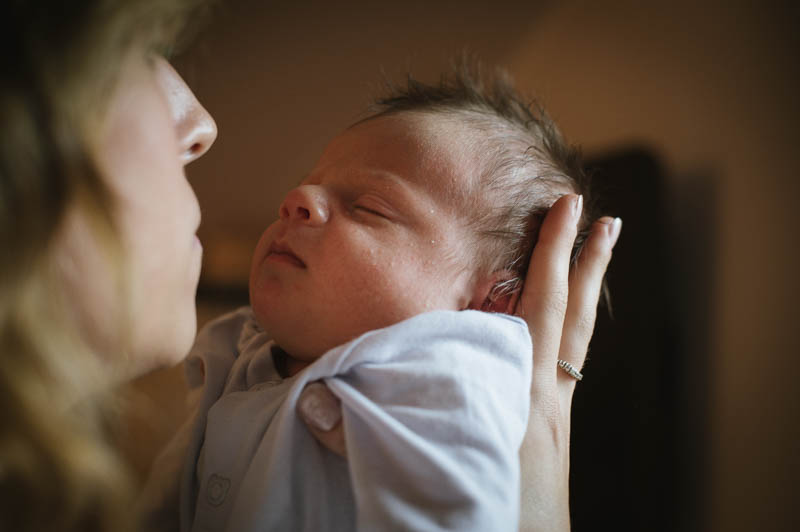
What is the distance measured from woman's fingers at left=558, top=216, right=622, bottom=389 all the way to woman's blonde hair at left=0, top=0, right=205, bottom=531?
0.73m

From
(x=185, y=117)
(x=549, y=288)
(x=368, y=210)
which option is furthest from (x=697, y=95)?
(x=185, y=117)

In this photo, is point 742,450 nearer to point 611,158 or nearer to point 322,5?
point 611,158

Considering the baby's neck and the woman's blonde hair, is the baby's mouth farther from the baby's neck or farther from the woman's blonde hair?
the woman's blonde hair

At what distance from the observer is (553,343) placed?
0.87 m

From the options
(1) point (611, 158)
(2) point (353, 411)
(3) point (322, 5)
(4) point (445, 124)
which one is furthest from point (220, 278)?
(2) point (353, 411)

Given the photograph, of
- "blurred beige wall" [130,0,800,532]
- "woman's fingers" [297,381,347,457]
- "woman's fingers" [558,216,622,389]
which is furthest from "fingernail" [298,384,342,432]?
"blurred beige wall" [130,0,800,532]

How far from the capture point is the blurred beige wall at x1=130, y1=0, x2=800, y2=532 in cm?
131

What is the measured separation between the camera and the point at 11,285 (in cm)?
42

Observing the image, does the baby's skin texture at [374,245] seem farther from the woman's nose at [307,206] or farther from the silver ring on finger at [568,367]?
the silver ring on finger at [568,367]

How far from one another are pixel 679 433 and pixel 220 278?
275 cm

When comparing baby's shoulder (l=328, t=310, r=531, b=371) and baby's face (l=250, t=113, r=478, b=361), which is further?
baby's face (l=250, t=113, r=478, b=361)

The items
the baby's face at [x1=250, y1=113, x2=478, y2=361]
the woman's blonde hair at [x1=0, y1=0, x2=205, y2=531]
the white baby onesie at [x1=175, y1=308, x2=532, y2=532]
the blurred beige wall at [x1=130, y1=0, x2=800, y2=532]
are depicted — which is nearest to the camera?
the woman's blonde hair at [x1=0, y1=0, x2=205, y2=531]

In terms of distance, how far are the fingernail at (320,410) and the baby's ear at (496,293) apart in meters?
0.29

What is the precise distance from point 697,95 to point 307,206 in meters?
1.32
